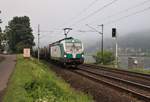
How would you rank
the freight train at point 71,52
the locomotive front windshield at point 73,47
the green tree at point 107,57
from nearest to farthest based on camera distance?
the freight train at point 71,52 → the locomotive front windshield at point 73,47 → the green tree at point 107,57

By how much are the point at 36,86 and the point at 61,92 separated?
1.30 metres

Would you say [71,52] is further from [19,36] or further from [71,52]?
[19,36]

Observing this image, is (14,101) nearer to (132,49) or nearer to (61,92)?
(61,92)

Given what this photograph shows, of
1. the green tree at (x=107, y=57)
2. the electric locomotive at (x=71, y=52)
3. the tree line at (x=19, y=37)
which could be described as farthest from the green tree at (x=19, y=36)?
the electric locomotive at (x=71, y=52)

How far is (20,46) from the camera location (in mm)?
97125

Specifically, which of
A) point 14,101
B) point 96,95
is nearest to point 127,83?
point 96,95

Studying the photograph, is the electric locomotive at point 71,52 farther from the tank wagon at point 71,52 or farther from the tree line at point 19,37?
the tree line at point 19,37

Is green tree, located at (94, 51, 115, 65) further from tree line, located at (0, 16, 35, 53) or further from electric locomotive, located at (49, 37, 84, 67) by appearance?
tree line, located at (0, 16, 35, 53)

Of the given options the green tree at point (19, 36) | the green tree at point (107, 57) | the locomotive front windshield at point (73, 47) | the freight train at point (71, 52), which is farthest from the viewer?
the green tree at point (19, 36)

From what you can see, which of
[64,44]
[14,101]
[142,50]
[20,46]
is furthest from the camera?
[20,46]

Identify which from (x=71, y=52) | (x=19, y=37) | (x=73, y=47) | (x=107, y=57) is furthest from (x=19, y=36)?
(x=71, y=52)

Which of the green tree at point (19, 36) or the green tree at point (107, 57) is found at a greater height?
the green tree at point (19, 36)

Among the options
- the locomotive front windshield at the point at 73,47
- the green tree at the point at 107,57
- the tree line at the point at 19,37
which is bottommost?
the green tree at the point at 107,57

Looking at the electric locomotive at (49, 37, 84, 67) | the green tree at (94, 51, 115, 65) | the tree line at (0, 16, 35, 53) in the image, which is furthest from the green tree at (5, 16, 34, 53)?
the electric locomotive at (49, 37, 84, 67)
